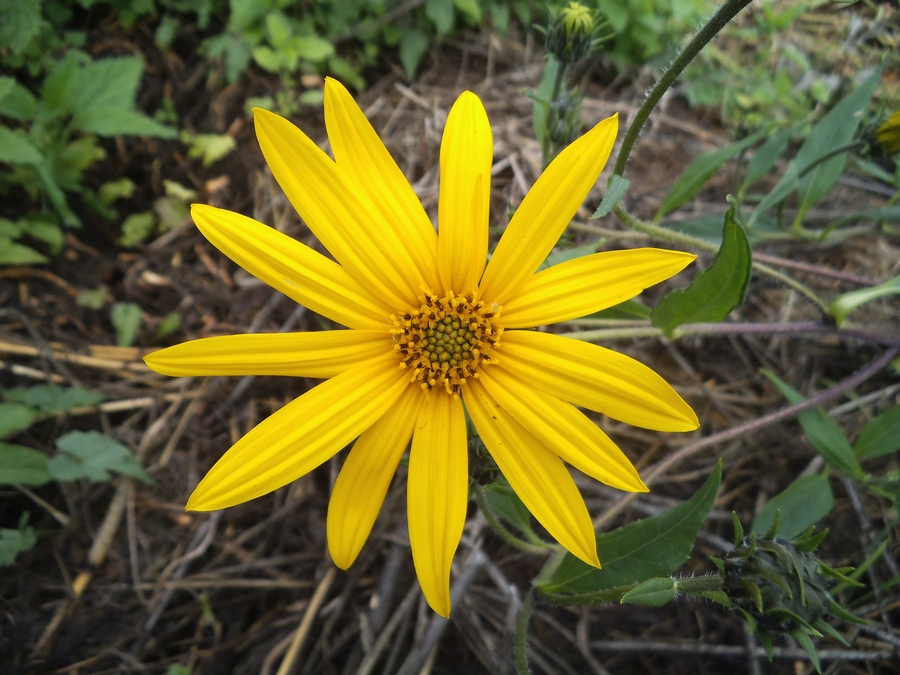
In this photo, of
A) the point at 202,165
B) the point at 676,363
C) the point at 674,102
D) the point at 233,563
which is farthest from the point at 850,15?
the point at 233,563

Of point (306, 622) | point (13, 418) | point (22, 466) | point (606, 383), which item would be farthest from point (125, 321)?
point (606, 383)

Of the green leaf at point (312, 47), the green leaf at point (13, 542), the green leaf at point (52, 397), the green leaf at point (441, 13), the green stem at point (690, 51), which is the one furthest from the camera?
the green leaf at point (441, 13)

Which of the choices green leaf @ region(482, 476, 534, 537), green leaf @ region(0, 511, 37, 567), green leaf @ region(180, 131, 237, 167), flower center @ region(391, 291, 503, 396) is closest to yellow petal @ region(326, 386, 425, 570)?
flower center @ region(391, 291, 503, 396)

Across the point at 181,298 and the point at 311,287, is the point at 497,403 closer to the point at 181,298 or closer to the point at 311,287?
the point at 311,287

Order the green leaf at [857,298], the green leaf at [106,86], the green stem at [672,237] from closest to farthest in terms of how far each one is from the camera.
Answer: the green leaf at [857,298] < the green stem at [672,237] < the green leaf at [106,86]

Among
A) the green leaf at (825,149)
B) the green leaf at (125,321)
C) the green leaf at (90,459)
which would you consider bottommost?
the green leaf at (90,459)

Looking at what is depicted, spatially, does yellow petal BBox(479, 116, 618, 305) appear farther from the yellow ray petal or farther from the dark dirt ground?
the dark dirt ground

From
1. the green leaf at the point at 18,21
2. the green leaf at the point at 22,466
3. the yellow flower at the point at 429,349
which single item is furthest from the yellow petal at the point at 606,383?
the green leaf at the point at 18,21

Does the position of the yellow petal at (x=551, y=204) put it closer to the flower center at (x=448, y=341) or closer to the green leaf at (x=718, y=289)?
the flower center at (x=448, y=341)
